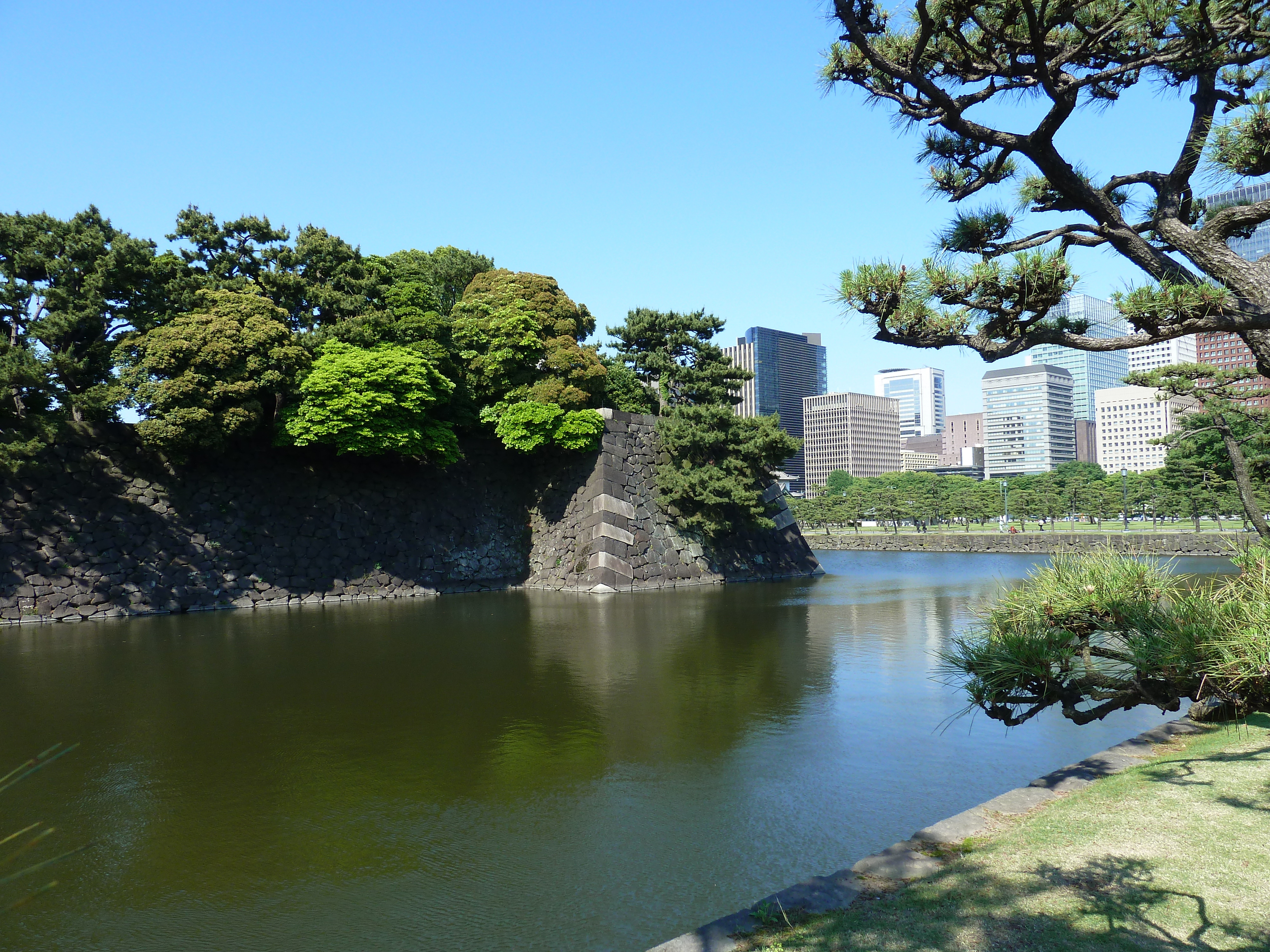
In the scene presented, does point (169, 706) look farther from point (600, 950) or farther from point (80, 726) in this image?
point (600, 950)

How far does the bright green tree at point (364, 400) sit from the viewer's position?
15.2 m

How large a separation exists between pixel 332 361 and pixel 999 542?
3285cm

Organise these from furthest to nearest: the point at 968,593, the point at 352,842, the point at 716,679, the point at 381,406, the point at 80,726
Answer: the point at 968,593 → the point at 381,406 → the point at 716,679 → the point at 80,726 → the point at 352,842

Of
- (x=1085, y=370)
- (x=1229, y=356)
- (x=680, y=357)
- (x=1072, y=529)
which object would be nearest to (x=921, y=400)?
(x=1085, y=370)

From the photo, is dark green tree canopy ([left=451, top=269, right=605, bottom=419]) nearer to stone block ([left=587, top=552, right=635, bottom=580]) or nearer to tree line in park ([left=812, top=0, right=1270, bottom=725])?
stone block ([left=587, top=552, right=635, bottom=580])

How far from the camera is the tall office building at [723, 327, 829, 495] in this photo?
438 ft

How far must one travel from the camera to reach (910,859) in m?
3.30

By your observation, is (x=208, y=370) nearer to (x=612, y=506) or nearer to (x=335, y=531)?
(x=335, y=531)

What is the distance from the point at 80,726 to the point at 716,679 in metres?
5.83

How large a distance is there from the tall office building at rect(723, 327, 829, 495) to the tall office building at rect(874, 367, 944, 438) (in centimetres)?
4322

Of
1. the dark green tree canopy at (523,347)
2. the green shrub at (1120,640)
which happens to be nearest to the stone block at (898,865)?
the green shrub at (1120,640)

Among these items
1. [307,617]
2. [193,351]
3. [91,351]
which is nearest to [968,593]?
[307,617]

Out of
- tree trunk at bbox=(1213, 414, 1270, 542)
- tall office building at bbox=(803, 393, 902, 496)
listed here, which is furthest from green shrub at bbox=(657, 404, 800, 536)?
tall office building at bbox=(803, 393, 902, 496)

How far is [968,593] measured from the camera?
55.5ft
